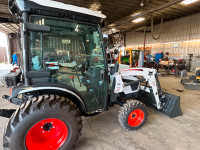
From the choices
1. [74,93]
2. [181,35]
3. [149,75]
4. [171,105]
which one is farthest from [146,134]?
[181,35]

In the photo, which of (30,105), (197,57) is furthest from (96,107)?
(197,57)

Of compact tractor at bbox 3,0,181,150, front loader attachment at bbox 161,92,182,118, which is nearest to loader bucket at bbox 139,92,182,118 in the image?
front loader attachment at bbox 161,92,182,118

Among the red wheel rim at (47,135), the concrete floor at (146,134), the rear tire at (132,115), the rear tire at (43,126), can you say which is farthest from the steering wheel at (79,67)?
the concrete floor at (146,134)

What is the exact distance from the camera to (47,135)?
1.77 m

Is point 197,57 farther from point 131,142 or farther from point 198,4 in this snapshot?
point 131,142

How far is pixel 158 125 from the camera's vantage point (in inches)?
106

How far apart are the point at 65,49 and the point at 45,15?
1.70 ft

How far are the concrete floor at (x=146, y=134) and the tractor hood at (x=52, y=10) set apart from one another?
209 centimetres

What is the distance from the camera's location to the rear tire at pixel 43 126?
4.64 ft

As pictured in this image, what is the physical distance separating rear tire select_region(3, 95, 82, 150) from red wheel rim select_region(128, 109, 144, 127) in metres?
1.19

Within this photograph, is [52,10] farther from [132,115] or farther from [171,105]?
[171,105]

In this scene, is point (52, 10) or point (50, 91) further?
point (50, 91)

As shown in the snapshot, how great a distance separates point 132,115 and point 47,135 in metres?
1.60

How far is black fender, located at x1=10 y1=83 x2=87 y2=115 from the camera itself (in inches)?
62.0
